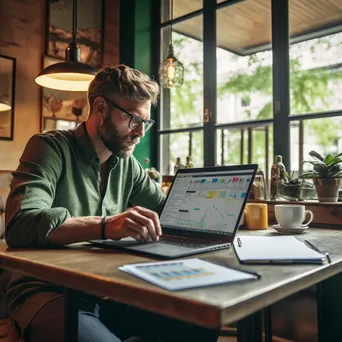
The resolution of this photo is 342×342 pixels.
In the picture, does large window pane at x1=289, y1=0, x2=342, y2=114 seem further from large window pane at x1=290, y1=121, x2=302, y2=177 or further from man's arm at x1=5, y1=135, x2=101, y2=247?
man's arm at x1=5, y1=135, x2=101, y2=247

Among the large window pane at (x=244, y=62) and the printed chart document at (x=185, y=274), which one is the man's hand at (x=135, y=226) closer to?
the printed chart document at (x=185, y=274)

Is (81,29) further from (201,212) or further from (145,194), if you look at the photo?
(201,212)

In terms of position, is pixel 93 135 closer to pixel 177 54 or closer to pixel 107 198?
pixel 107 198

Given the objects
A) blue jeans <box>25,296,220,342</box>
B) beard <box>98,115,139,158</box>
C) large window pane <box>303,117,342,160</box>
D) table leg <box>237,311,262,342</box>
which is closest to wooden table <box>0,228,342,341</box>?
table leg <box>237,311,262,342</box>

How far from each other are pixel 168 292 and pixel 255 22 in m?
2.86

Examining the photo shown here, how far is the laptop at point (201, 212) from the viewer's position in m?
1.03

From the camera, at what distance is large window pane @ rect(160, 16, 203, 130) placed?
131 inches

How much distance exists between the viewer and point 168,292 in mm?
610

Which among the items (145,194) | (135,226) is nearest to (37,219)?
(135,226)

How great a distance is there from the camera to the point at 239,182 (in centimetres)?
119

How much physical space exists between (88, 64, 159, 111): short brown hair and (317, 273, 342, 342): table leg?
0.87m

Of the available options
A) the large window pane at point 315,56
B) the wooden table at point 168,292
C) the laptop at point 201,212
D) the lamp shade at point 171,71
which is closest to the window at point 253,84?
the large window pane at point 315,56

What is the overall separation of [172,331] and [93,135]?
0.72 m

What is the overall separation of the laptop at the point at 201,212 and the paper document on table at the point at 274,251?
7 centimetres
